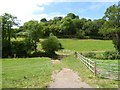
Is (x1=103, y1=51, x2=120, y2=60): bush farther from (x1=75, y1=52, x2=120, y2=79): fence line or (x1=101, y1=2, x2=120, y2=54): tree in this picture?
(x1=75, y1=52, x2=120, y2=79): fence line

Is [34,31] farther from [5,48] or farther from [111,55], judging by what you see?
[111,55]

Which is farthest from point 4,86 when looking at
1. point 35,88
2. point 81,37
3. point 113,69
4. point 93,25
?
point 93,25

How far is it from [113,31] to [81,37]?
40381mm

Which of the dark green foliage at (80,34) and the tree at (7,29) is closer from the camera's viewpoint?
the tree at (7,29)

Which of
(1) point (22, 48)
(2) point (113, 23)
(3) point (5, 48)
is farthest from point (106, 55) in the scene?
(3) point (5, 48)

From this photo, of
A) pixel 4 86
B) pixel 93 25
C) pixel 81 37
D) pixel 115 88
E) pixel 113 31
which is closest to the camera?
pixel 115 88

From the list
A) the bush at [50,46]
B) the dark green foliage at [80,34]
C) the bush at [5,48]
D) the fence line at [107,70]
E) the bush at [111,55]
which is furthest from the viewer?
the dark green foliage at [80,34]

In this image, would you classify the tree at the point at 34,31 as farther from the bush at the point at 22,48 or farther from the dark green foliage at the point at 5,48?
the dark green foliage at the point at 5,48

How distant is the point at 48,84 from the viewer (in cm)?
1641

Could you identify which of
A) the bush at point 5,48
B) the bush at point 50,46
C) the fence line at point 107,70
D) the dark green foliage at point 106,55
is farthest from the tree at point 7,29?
the fence line at point 107,70

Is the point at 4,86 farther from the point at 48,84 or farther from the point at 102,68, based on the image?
the point at 102,68

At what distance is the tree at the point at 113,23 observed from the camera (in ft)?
193

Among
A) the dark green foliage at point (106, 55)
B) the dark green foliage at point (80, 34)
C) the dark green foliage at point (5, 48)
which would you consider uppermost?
the dark green foliage at point (80, 34)

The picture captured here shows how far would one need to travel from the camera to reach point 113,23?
2346 inches
